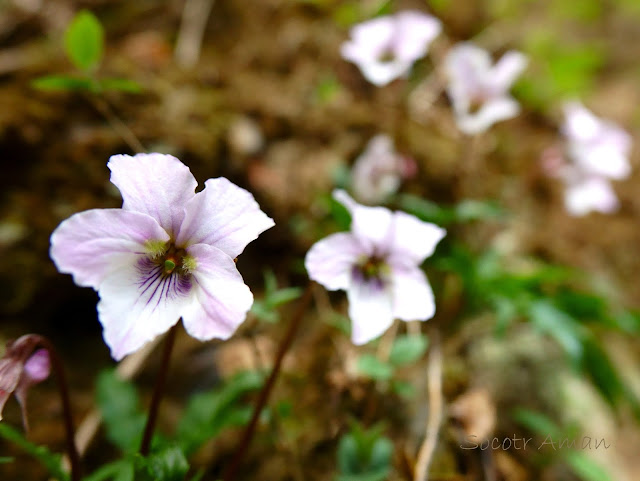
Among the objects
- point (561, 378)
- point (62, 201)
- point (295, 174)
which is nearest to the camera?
point (62, 201)

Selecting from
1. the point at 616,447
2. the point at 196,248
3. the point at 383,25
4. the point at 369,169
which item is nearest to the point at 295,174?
the point at 369,169

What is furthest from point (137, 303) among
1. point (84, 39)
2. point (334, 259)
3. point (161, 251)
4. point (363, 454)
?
point (84, 39)

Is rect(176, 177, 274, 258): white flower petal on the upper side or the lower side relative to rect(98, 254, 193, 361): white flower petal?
upper

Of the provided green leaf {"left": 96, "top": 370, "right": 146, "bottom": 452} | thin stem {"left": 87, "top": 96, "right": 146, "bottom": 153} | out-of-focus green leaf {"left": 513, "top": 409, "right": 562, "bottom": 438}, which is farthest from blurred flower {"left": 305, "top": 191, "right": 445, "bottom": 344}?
thin stem {"left": 87, "top": 96, "right": 146, "bottom": 153}

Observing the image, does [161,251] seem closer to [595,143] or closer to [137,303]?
[137,303]

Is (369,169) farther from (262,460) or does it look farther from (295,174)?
(262,460)

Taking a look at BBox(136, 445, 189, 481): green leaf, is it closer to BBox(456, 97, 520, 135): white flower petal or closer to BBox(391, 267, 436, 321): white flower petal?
BBox(391, 267, 436, 321): white flower petal
